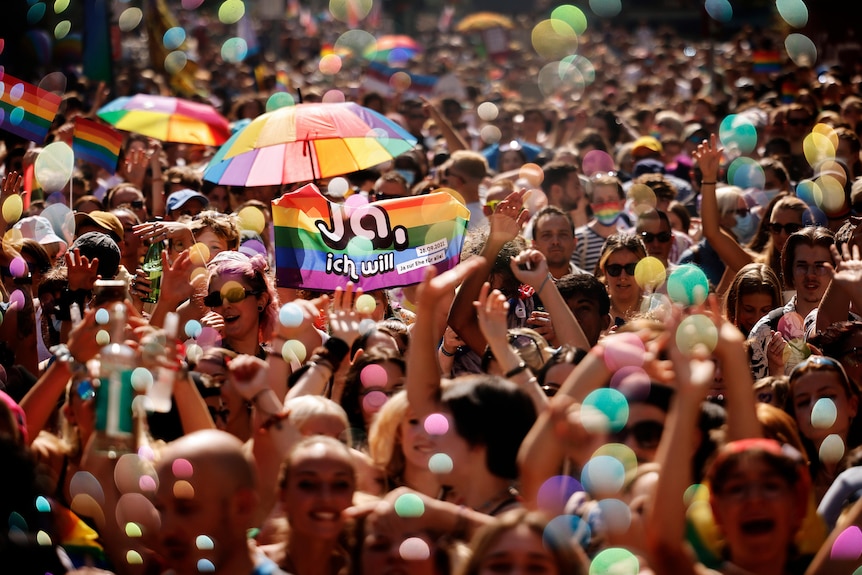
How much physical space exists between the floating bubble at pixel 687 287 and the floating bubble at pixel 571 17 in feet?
89.9

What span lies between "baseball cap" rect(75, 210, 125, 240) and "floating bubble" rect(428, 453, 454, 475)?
12.8ft

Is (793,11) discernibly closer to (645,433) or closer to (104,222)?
(104,222)

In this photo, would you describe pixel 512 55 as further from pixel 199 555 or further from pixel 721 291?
pixel 199 555

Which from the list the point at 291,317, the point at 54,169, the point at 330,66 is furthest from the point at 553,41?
the point at 291,317

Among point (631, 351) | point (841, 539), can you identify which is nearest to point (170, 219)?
point (631, 351)

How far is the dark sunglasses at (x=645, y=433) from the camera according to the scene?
3.57 meters

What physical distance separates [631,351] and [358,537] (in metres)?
0.94

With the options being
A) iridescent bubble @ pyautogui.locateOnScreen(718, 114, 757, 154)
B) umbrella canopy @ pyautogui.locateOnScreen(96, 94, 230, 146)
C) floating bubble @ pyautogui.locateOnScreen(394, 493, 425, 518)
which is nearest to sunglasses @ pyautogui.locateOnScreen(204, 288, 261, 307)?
floating bubble @ pyautogui.locateOnScreen(394, 493, 425, 518)

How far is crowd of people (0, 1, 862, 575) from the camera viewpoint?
10.3 ft

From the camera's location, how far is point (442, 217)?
6195 millimetres

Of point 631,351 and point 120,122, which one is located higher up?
point 631,351

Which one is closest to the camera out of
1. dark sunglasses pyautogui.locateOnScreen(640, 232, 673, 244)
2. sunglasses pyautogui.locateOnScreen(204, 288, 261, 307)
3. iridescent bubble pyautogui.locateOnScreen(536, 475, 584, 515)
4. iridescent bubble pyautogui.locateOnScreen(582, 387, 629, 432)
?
iridescent bubble pyautogui.locateOnScreen(536, 475, 584, 515)

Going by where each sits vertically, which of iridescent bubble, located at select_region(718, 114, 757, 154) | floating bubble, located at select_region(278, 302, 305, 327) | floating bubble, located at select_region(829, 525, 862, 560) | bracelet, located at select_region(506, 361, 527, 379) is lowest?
iridescent bubble, located at select_region(718, 114, 757, 154)

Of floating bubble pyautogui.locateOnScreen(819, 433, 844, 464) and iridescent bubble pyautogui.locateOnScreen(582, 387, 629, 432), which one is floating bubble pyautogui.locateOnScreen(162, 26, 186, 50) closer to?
floating bubble pyautogui.locateOnScreen(819, 433, 844, 464)
